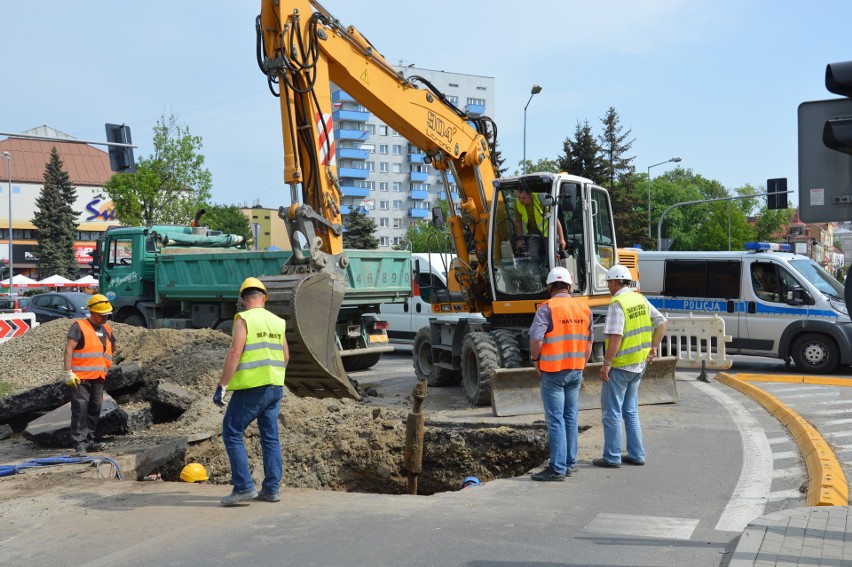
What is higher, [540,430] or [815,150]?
[815,150]

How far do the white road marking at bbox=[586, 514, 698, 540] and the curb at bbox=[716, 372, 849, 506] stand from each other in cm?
118

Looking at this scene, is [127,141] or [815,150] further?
[127,141]

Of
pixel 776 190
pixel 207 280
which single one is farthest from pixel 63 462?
pixel 776 190

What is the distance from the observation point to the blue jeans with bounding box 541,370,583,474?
7.46 meters

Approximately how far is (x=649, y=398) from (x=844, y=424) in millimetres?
2479

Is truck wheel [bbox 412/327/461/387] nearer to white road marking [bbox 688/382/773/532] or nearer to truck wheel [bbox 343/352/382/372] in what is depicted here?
truck wheel [bbox 343/352/382/372]

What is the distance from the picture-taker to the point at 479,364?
11.8 metres

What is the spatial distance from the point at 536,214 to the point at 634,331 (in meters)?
4.91

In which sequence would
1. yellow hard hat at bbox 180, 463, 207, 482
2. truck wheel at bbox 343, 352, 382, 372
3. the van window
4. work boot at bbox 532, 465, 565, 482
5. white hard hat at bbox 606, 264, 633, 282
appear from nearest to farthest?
work boot at bbox 532, 465, 565, 482
white hard hat at bbox 606, 264, 633, 282
yellow hard hat at bbox 180, 463, 207, 482
truck wheel at bbox 343, 352, 382, 372
the van window

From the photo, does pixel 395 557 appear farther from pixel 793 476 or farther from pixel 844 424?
pixel 844 424

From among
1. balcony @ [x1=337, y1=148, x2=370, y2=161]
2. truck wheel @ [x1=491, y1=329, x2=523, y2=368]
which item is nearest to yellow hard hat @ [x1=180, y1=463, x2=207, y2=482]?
truck wheel @ [x1=491, y1=329, x2=523, y2=368]

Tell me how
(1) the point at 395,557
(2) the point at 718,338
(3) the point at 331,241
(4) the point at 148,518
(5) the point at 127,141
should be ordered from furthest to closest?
(5) the point at 127,141, (2) the point at 718,338, (3) the point at 331,241, (4) the point at 148,518, (1) the point at 395,557

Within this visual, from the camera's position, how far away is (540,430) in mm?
9633

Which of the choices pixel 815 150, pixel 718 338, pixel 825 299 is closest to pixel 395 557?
pixel 815 150
